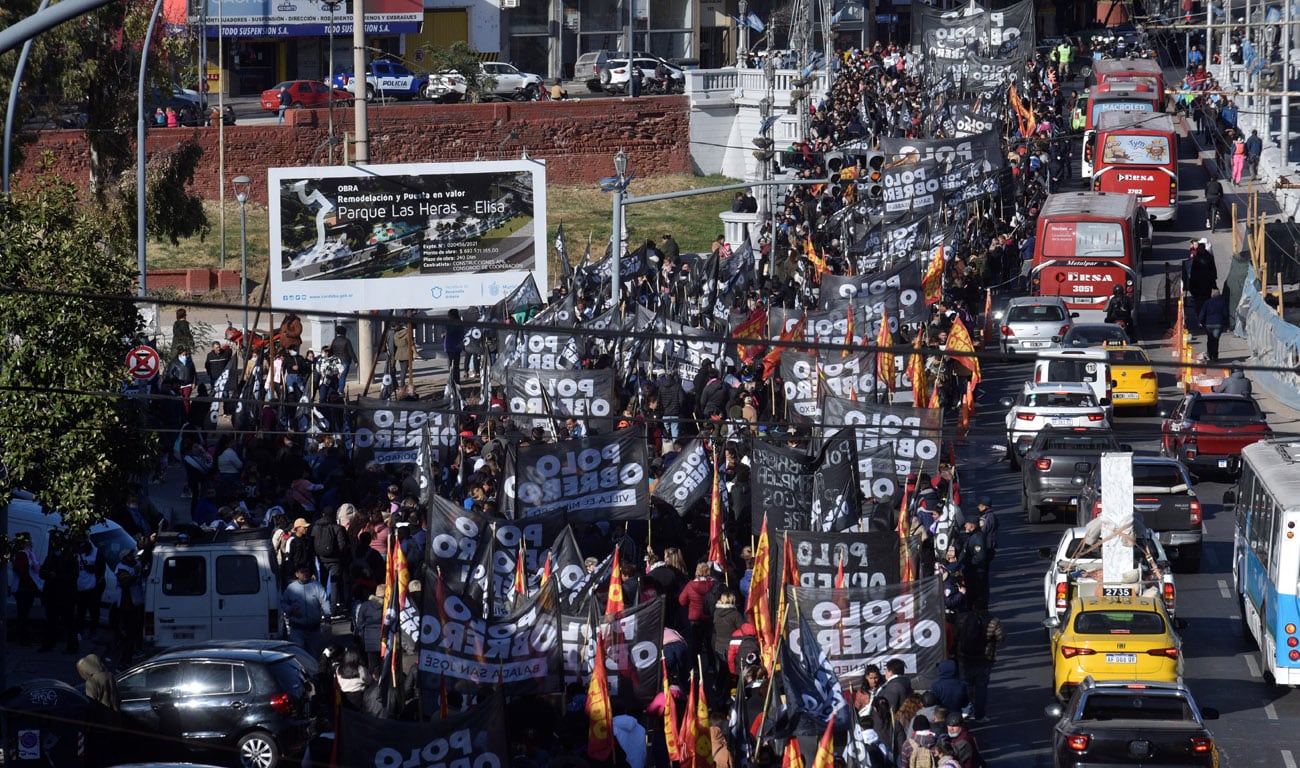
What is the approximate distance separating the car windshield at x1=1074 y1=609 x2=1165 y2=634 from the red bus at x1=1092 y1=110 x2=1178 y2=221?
29.5 m

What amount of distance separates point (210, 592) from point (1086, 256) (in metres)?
22.4

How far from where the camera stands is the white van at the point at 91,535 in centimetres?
2328

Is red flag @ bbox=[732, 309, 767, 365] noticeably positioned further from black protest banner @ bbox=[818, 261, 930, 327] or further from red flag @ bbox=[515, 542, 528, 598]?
red flag @ bbox=[515, 542, 528, 598]

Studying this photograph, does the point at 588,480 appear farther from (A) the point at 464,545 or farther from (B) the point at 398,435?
(B) the point at 398,435

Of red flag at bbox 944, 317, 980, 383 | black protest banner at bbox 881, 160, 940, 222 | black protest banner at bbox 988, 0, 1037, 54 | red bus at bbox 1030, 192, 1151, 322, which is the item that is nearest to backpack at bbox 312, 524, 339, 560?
red flag at bbox 944, 317, 980, 383

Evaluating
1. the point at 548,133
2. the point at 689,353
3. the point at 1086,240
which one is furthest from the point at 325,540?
the point at 548,133

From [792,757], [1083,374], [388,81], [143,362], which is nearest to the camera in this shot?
[792,757]

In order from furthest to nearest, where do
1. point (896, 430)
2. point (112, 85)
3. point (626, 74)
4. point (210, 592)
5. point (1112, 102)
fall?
point (626, 74)
point (1112, 102)
point (112, 85)
point (896, 430)
point (210, 592)

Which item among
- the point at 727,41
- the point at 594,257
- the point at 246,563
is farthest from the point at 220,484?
the point at 727,41

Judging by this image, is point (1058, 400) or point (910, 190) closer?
point (1058, 400)

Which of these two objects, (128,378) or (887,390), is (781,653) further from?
(887,390)

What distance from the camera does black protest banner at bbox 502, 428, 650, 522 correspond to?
71.8ft

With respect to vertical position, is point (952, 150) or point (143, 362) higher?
point (952, 150)

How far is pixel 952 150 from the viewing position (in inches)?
1636
